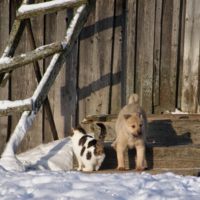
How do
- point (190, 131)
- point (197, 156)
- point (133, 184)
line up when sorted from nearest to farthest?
point (133, 184) < point (197, 156) < point (190, 131)

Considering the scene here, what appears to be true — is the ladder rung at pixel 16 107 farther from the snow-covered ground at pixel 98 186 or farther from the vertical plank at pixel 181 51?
the vertical plank at pixel 181 51

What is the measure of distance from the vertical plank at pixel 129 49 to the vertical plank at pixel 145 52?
0.33 ft

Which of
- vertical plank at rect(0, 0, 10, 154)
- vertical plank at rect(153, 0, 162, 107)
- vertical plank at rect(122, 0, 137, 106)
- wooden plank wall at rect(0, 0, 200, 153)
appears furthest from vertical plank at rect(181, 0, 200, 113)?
vertical plank at rect(0, 0, 10, 154)

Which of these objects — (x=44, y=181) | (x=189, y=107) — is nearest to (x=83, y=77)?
(x=189, y=107)

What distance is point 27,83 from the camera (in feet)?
17.3

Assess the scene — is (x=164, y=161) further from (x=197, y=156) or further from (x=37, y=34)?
(x=37, y=34)

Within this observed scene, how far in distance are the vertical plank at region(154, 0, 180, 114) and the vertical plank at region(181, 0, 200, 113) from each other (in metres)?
0.18

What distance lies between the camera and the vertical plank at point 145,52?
518 cm

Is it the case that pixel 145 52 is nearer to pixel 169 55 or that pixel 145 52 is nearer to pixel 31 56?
pixel 169 55

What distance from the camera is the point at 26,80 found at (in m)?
5.26

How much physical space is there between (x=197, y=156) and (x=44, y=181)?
190 centimetres

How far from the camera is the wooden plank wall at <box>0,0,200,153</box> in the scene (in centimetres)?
517

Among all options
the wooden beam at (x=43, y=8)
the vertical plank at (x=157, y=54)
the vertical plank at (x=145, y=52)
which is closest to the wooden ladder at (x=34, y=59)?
the wooden beam at (x=43, y=8)

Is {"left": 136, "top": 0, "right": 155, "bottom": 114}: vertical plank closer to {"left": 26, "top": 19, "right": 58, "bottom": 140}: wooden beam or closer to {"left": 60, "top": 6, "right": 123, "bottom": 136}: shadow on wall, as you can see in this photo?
{"left": 60, "top": 6, "right": 123, "bottom": 136}: shadow on wall
